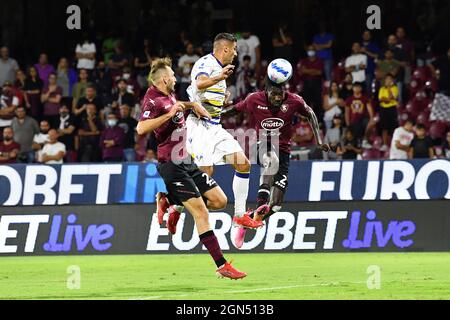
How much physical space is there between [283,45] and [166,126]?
14174 mm

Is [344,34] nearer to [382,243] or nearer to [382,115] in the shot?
[382,115]

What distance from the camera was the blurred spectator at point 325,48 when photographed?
88.4ft

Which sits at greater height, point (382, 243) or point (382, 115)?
point (382, 115)

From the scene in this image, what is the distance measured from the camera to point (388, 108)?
82.2 ft

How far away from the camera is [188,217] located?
69.6 ft

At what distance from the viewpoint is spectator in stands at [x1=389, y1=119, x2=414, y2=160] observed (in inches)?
930

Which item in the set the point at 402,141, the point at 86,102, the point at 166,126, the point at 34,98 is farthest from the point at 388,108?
the point at 166,126

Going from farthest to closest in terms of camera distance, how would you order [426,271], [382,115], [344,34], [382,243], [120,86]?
[344,34]
[120,86]
[382,115]
[382,243]
[426,271]

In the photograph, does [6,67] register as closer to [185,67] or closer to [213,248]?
[185,67]

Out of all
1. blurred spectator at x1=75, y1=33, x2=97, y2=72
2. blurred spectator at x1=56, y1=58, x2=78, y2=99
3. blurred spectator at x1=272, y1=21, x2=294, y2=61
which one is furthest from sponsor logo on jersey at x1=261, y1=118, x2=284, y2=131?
blurred spectator at x1=75, y1=33, x2=97, y2=72

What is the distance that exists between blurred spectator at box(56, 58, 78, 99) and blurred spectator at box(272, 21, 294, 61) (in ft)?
16.7

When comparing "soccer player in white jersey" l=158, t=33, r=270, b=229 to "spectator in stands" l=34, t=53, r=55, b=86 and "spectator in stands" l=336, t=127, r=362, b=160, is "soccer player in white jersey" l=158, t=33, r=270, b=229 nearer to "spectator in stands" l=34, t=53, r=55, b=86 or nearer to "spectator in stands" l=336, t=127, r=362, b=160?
"spectator in stands" l=336, t=127, r=362, b=160

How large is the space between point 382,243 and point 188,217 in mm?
3693
